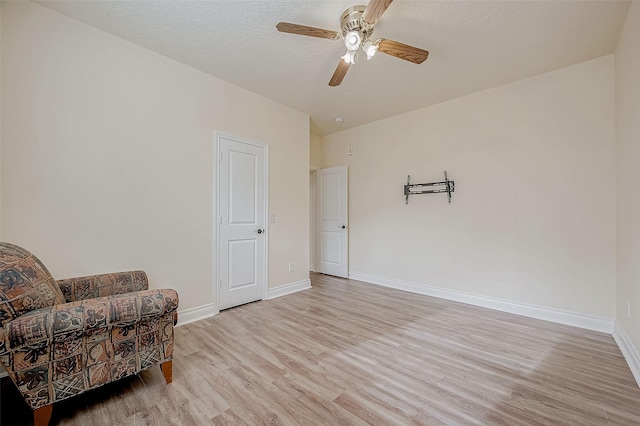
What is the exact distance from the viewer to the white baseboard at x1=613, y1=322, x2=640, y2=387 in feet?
6.07

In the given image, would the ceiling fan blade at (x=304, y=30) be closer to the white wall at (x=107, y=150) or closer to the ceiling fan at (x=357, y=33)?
the ceiling fan at (x=357, y=33)

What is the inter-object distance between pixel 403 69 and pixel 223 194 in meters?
2.50

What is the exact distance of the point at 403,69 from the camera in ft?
9.30

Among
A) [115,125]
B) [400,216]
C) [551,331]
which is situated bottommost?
[551,331]

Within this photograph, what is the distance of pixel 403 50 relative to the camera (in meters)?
2.09

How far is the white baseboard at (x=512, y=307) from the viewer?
263cm

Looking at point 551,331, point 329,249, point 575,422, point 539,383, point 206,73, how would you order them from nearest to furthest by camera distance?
point 575,422
point 539,383
point 551,331
point 206,73
point 329,249

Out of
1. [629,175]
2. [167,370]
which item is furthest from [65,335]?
[629,175]

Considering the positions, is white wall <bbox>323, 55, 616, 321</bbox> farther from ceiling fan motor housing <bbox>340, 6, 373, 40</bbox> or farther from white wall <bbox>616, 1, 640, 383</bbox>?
ceiling fan motor housing <bbox>340, 6, 373, 40</bbox>

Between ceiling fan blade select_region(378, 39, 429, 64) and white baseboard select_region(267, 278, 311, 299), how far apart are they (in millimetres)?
3107

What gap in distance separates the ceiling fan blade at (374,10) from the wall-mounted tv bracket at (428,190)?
244 cm

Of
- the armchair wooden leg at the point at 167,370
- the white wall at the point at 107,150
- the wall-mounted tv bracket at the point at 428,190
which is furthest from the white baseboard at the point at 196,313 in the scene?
the wall-mounted tv bracket at the point at 428,190

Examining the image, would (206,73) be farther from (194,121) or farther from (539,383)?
(539,383)

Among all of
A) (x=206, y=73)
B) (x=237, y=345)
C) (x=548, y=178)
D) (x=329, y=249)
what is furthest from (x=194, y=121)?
(x=548, y=178)
